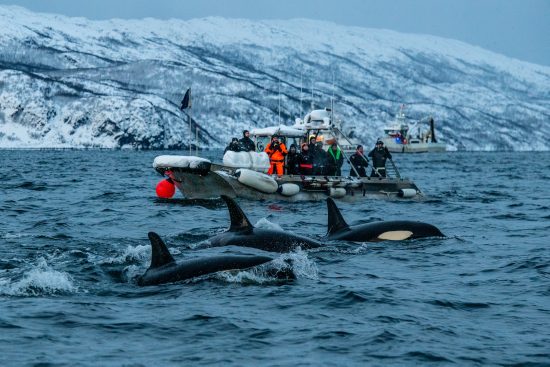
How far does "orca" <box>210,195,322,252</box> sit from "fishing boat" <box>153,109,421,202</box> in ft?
39.5

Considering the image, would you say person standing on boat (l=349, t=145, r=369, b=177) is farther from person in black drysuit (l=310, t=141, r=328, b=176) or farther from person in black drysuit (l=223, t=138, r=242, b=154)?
person in black drysuit (l=223, t=138, r=242, b=154)

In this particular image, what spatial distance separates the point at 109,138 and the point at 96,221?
174m

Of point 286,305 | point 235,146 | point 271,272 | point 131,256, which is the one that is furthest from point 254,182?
point 286,305

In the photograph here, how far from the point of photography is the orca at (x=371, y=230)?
61.6 ft

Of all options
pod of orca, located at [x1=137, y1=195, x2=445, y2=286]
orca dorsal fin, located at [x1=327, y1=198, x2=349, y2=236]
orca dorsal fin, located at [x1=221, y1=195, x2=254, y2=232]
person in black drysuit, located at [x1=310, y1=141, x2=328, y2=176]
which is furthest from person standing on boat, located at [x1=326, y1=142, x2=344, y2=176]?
orca dorsal fin, located at [x1=221, y1=195, x2=254, y2=232]

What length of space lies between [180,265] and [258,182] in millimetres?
15921

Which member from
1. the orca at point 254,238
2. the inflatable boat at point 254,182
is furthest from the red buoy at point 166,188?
the orca at point 254,238

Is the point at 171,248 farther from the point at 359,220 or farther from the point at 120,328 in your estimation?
the point at 359,220

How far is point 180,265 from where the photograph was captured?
546 inches

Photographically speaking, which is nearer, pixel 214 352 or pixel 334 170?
pixel 214 352

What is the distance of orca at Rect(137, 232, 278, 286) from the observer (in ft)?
44.9

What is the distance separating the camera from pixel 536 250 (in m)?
19.0

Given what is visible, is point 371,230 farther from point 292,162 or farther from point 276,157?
point 292,162

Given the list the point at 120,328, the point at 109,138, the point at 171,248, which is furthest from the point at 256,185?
the point at 109,138
